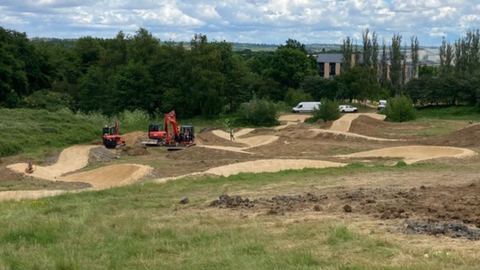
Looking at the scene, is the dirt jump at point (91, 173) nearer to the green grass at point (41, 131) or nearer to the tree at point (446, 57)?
the green grass at point (41, 131)

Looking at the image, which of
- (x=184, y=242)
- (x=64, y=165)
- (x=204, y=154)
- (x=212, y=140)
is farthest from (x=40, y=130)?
(x=184, y=242)

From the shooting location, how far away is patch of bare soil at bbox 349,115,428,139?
135ft

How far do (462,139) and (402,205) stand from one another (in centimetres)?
2234

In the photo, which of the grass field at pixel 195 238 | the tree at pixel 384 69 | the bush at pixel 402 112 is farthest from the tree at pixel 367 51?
the grass field at pixel 195 238

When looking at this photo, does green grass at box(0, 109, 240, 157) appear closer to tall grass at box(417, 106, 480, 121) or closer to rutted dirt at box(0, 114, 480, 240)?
rutted dirt at box(0, 114, 480, 240)

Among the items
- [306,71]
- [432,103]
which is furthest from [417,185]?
[306,71]

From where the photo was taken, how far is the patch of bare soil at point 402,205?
971 centimetres

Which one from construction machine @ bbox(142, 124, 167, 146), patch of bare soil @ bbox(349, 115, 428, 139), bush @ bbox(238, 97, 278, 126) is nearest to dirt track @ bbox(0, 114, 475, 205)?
patch of bare soil @ bbox(349, 115, 428, 139)

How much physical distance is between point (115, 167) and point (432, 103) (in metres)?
51.9

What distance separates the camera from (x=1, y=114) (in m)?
43.8

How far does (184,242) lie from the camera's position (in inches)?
359

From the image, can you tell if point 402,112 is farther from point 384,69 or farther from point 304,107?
point 384,69

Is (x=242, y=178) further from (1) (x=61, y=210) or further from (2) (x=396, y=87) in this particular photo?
(2) (x=396, y=87)

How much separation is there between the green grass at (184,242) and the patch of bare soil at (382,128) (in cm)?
2938
